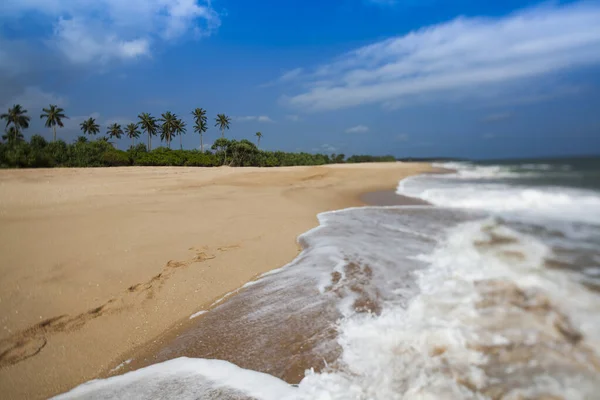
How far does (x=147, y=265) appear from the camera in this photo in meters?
3.57

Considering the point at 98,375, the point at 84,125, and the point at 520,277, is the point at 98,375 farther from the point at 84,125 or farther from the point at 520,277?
the point at 84,125

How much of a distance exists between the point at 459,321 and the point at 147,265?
3.37 metres

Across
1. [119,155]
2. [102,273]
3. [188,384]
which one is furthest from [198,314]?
[119,155]

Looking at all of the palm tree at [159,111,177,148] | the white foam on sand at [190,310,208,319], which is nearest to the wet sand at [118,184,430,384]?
the white foam on sand at [190,310,208,319]

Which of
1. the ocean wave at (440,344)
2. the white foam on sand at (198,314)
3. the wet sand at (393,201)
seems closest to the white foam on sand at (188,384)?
the ocean wave at (440,344)

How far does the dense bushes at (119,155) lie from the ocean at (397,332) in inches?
1001

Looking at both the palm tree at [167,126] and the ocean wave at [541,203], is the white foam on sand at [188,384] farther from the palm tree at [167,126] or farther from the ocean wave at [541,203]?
the palm tree at [167,126]

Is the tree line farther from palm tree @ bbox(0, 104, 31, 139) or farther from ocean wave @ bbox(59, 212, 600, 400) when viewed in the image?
ocean wave @ bbox(59, 212, 600, 400)

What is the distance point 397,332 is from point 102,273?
306 cm

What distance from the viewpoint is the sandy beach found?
2.15 metres

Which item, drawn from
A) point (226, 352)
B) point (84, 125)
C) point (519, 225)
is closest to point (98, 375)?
point (226, 352)

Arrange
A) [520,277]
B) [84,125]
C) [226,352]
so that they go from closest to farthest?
[226,352] → [520,277] → [84,125]

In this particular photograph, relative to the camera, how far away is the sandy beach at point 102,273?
2.15 meters

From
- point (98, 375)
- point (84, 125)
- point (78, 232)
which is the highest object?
point (84, 125)
